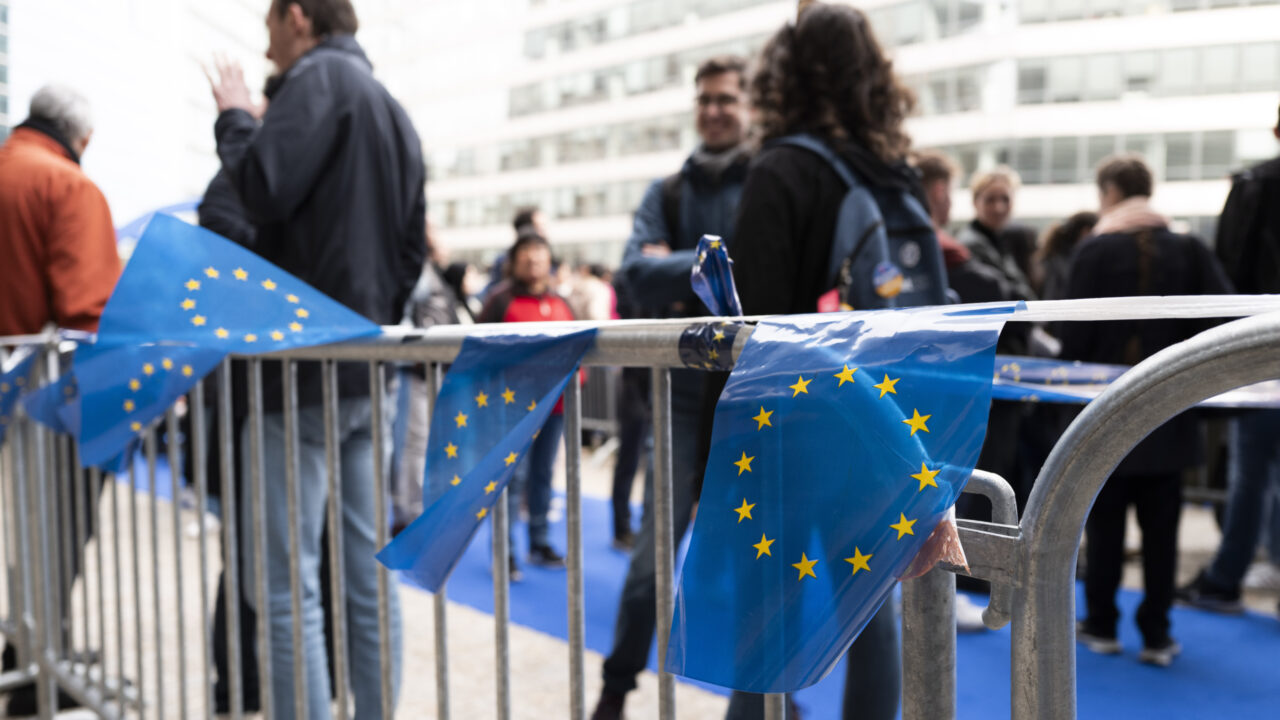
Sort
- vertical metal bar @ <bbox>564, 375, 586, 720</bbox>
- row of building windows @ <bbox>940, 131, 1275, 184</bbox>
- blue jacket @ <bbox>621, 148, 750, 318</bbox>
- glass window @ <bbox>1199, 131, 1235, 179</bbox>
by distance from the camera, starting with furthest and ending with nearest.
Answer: glass window @ <bbox>1199, 131, 1235, 179</bbox> → row of building windows @ <bbox>940, 131, 1275, 184</bbox> → blue jacket @ <bbox>621, 148, 750, 318</bbox> → vertical metal bar @ <bbox>564, 375, 586, 720</bbox>

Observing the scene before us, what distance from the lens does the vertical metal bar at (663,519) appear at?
134cm

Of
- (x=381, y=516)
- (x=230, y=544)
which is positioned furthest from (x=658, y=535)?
(x=230, y=544)

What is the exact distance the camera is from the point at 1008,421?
4.39 metres

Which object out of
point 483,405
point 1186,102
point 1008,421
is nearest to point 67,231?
point 483,405

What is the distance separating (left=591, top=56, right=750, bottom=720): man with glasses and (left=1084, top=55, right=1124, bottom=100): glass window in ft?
115

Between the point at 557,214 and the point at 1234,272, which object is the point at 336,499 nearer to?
the point at 1234,272

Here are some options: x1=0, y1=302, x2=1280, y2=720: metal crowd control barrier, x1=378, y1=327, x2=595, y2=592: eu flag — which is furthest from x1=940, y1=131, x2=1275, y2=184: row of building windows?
x1=378, y1=327, x2=595, y2=592: eu flag

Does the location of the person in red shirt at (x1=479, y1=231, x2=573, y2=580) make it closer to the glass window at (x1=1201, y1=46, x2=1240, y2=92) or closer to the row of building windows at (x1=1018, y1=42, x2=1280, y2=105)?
the row of building windows at (x1=1018, y1=42, x2=1280, y2=105)

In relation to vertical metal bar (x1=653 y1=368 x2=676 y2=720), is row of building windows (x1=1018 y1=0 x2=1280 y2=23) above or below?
above

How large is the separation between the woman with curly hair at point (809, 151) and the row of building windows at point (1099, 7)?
3501cm

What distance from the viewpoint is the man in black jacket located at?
2.38m

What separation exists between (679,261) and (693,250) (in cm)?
24

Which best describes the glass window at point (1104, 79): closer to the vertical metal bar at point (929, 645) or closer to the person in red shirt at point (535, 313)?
the person in red shirt at point (535, 313)

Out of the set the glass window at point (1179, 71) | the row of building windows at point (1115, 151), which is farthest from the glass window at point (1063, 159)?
the glass window at point (1179, 71)
